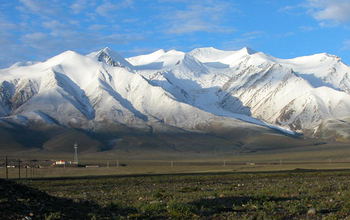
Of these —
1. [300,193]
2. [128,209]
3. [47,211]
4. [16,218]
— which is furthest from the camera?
[300,193]

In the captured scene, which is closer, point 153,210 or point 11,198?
point 11,198

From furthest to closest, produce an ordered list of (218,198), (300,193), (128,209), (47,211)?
1. (300,193)
2. (218,198)
3. (128,209)
4. (47,211)

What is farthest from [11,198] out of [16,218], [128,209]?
[128,209]

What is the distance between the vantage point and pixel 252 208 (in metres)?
22.2

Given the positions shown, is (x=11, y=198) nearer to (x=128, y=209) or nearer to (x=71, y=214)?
(x=71, y=214)

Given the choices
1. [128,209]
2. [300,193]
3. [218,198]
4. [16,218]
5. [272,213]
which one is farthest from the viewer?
[300,193]

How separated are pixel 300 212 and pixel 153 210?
528cm

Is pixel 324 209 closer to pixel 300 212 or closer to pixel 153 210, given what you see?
pixel 300 212

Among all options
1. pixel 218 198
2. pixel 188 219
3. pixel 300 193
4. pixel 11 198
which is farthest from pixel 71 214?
pixel 300 193

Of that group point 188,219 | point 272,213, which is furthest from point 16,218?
point 272,213

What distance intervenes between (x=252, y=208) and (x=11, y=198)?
348 inches

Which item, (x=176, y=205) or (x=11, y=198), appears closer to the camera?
(x=11, y=198)

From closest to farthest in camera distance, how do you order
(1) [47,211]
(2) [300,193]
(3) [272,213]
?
(1) [47,211]
(3) [272,213]
(2) [300,193]

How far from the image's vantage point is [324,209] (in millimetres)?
21578
